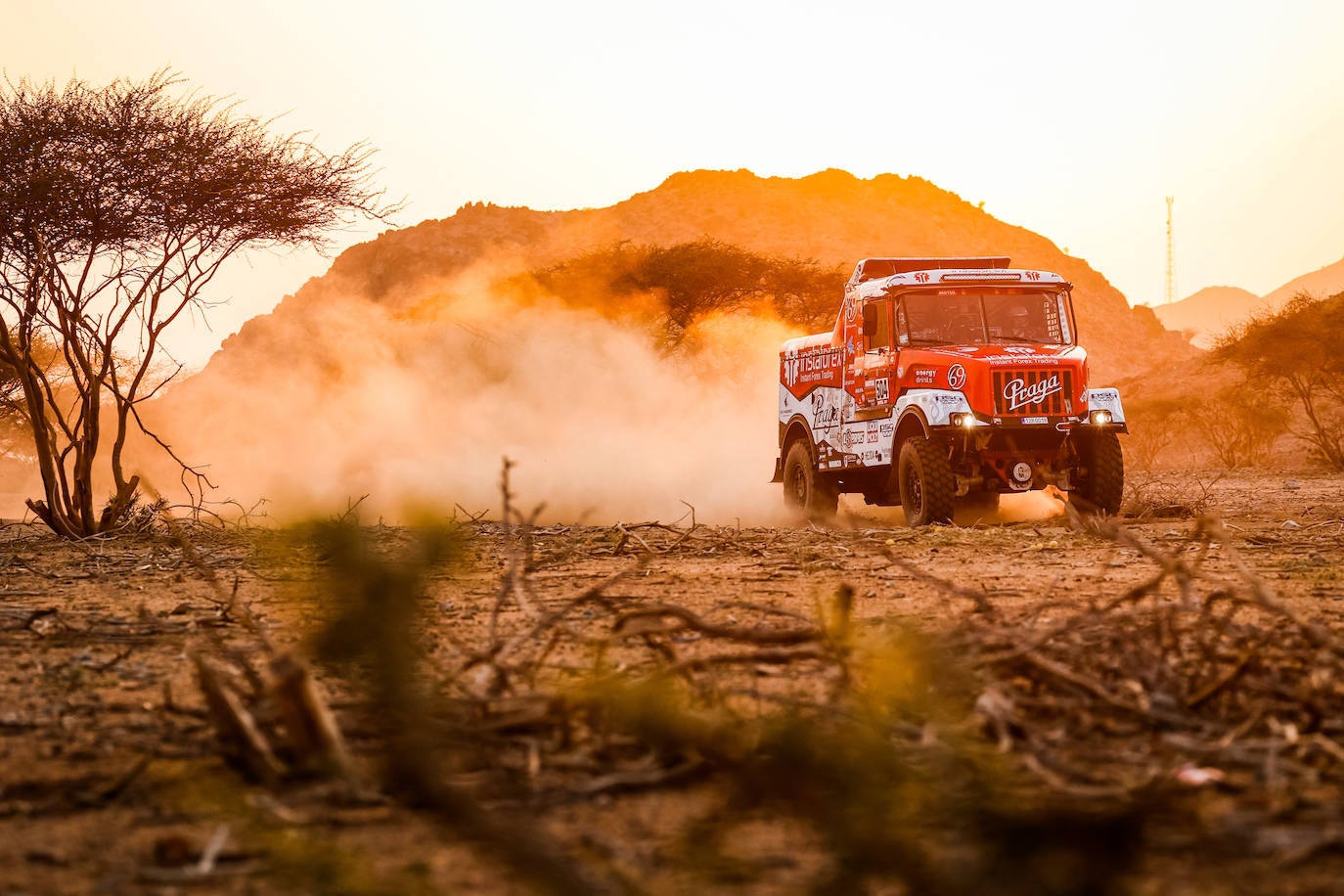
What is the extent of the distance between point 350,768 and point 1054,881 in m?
1.64

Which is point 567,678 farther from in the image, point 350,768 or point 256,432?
point 256,432

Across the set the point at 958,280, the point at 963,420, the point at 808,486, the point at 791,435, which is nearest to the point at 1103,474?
the point at 963,420

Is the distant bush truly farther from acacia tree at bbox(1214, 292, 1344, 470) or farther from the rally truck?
the rally truck

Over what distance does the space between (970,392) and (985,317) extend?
1.14 meters

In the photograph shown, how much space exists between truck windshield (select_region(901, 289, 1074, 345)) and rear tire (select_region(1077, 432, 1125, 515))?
107cm

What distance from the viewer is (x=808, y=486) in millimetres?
15547

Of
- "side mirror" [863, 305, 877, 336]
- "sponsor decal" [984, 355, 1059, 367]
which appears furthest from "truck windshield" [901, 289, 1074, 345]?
"sponsor decal" [984, 355, 1059, 367]

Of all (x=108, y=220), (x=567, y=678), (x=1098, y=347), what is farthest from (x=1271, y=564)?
(x=1098, y=347)

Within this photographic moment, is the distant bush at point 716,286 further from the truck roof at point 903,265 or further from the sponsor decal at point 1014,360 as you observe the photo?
the sponsor decal at point 1014,360

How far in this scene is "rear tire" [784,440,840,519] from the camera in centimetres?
1542

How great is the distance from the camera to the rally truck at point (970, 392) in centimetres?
1289

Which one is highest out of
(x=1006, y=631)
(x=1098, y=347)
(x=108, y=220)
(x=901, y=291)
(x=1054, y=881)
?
(x=1098, y=347)

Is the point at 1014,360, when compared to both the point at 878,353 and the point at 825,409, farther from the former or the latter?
the point at 825,409

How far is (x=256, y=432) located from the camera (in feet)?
156
